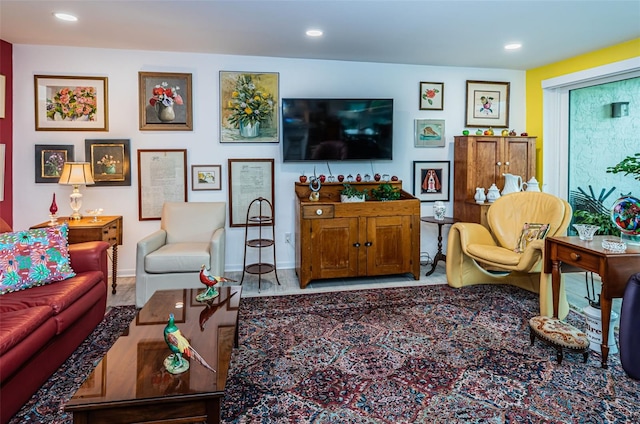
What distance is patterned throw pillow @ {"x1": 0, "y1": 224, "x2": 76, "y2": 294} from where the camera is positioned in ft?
8.24

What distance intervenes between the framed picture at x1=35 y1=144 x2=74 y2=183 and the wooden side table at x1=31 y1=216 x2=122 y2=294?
51 cm

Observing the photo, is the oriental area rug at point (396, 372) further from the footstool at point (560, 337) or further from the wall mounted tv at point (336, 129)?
the wall mounted tv at point (336, 129)

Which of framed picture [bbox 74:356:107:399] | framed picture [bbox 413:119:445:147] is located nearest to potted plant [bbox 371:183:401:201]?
framed picture [bbox 413:119:445:147]

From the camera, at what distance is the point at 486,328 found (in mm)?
3047

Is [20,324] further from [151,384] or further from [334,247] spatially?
[334,247]

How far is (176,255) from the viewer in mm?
3486

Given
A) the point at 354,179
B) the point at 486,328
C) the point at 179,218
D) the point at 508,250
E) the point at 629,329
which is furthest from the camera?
the point at 354,179

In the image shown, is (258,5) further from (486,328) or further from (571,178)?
(571,178)

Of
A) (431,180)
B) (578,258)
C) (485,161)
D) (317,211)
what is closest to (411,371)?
(578,258)

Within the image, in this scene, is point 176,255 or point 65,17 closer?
point 65,17

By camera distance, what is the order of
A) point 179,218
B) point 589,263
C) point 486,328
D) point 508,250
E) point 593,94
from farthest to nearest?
1. point 593,94
2. point 179,218
3. point 508,250
4. point 486,328
5. point 589,263

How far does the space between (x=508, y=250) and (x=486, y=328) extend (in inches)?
43.1

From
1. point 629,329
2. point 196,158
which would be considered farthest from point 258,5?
point 629,329

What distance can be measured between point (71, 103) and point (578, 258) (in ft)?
15.8
